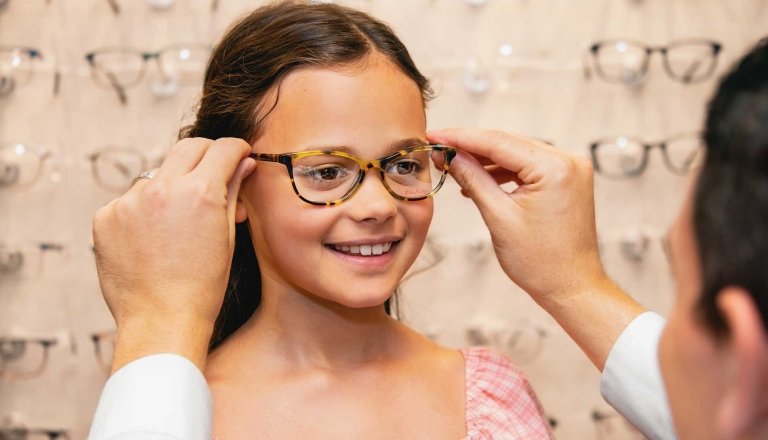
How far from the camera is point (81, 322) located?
1.96 meters

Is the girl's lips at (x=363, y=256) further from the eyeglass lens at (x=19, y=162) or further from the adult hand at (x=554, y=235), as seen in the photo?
the eyeglass lens at (x=19, y=162)

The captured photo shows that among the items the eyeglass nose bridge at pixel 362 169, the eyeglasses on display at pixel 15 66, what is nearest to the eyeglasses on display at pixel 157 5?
the eyeglasses on display at pixel 15 66

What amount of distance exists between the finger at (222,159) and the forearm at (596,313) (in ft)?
1.51

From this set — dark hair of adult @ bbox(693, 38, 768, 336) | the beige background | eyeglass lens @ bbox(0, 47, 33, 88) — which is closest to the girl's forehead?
dark hair of adult @ bbox(693, 38, 768, 336)

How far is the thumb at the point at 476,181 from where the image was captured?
1.19 metres

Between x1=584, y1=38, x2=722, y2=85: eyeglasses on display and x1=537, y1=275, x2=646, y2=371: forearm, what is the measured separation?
0.90m

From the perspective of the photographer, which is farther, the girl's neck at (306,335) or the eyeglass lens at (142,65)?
the eyeglass lens at (142,65)

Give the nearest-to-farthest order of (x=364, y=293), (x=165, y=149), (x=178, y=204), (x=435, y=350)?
(x=178, y=204) → (x=364, y=293) → (x=435, y=350) → (x=165, y=149)

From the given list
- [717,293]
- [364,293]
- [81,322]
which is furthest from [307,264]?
[81,322]

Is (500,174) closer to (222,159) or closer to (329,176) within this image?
(329,176)

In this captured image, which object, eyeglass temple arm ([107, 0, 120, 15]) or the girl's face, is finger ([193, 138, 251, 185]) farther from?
eyeglass temple arm ([107, 0, 120, 15])

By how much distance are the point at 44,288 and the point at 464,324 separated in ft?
3.18

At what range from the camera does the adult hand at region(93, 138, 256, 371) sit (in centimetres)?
93

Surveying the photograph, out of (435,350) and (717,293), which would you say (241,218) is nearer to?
(435,350)
